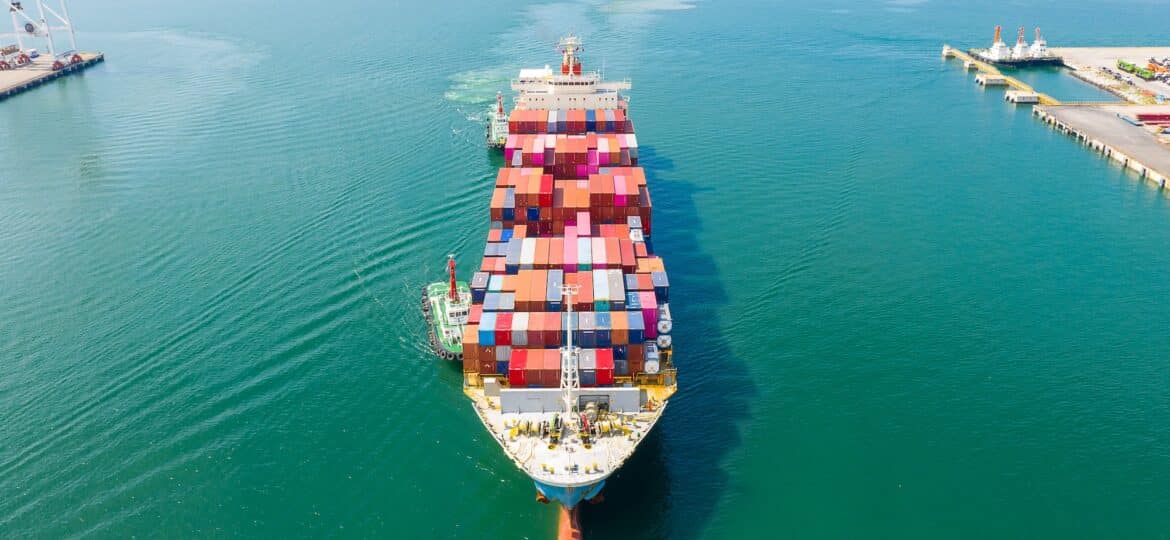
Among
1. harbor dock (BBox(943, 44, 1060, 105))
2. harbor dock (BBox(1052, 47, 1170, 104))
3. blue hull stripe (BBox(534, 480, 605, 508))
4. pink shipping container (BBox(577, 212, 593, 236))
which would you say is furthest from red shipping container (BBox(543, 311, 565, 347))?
harbor dock (BBox(1052, 47, 1170, 104))

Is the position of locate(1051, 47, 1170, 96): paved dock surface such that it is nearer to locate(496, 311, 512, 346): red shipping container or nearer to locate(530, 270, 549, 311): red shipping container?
locate(530, 270, 549, 311): red shipping container

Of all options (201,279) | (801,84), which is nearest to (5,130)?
(201,279)

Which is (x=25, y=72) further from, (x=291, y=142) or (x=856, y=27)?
(x=856, y=27)

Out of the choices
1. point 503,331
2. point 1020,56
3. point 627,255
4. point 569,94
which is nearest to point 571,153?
point 627,255

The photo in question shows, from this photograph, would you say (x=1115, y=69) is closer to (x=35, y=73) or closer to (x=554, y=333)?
(x=554, y=333)

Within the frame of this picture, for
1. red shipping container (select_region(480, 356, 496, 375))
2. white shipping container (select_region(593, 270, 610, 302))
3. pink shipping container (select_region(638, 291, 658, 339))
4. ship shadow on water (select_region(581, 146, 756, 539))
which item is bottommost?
ship shadow on water (select_region(581, 146, 756, 539))

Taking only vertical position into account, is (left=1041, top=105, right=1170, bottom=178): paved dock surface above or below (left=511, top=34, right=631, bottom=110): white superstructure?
below
